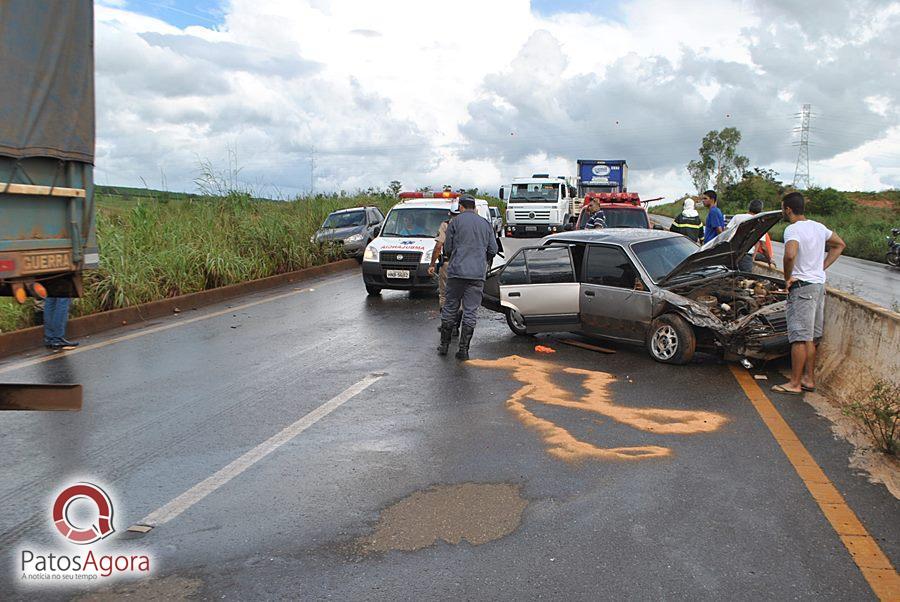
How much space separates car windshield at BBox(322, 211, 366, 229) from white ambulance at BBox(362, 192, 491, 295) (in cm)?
744

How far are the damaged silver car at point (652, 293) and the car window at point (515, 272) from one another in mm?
15

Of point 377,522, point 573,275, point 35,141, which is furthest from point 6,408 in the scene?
point 573,275

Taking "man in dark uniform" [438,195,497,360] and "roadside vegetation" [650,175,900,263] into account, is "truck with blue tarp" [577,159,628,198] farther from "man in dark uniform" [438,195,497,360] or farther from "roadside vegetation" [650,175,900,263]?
"man in dark uniform" [438,195,497,360]

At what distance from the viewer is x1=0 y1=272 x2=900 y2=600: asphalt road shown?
363cm

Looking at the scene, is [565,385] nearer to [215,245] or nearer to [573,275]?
[573,275]

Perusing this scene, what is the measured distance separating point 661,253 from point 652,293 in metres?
1.03

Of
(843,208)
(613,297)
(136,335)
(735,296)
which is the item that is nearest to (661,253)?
(613,297)

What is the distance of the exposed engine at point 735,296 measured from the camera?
27.5 ft

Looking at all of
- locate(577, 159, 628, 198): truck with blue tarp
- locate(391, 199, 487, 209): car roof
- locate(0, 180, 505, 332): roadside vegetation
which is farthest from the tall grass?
locate(577, 159, 628, 198): truck with blue tarp

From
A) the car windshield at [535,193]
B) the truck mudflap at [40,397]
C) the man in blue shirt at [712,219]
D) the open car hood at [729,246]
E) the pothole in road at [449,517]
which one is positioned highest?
the car windshield at [535,193]

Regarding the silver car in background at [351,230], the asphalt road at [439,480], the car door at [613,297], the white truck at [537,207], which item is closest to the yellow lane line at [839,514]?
the asphalt road at [439,480]

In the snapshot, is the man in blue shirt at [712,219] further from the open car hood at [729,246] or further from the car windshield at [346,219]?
the car windshield at [346,219]

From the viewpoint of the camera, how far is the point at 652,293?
8461mm

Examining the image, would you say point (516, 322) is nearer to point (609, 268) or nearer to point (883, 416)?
point (609, 268)
